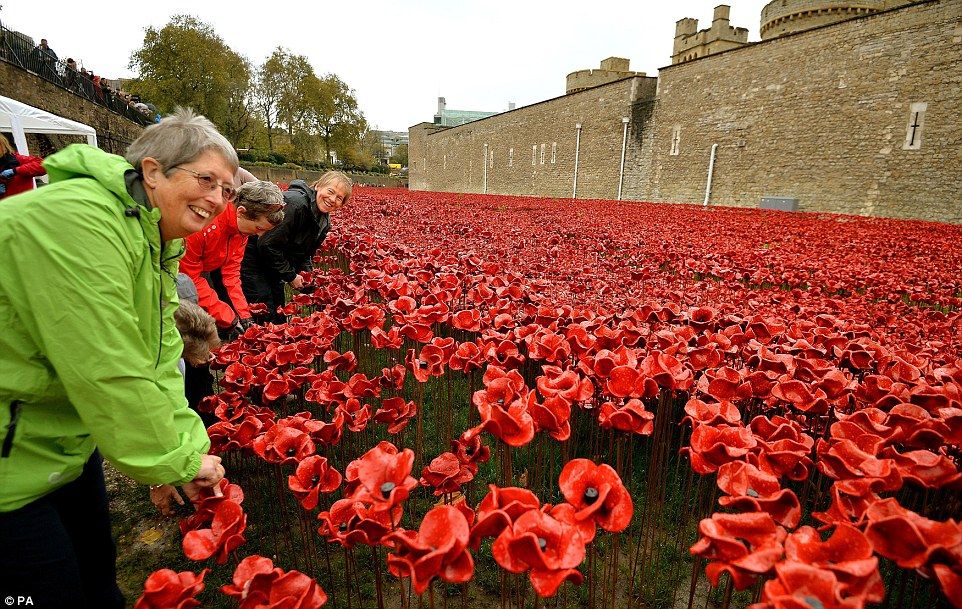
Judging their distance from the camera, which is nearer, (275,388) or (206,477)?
(206,477)

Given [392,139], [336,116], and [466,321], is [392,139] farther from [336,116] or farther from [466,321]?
[466,321]

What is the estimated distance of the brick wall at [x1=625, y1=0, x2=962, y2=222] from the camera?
1770 cm

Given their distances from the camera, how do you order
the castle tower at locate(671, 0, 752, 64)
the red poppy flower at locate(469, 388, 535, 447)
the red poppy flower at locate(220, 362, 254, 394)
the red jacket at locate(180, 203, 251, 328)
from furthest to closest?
the castle tower at locate(671, 0, 752, 64)
the red jacket at locate(180, 203, 251, 328)
the red poppy flower at locate(220, 362, 254, 394)
the red poppy flower at locate(469, 388, 535, 447)

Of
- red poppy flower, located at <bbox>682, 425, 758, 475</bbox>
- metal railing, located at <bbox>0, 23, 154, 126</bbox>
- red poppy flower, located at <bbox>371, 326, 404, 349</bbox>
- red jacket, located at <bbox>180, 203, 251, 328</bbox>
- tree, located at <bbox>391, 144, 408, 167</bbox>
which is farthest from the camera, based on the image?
tree, located at <bbox>391, 144, 408, 167</bbox>

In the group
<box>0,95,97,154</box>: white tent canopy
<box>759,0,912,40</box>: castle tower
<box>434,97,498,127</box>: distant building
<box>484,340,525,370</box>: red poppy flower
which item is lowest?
<box>484,340,525,370</box>: red poppy flower

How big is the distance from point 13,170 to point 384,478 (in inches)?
267

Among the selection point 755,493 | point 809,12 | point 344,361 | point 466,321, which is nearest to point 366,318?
point 344,361

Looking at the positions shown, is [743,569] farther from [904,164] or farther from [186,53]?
[186,53]

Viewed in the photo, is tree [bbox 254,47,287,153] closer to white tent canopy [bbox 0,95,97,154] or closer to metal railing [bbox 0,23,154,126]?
metal railing [bbox 0,23,154,126]

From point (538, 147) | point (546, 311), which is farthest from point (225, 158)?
point (538, 147)

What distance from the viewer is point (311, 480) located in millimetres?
1441

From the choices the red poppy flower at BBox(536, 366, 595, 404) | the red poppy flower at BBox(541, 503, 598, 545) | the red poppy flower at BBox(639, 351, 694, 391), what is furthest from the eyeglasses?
the red poppy flower at BBox(639, 351, 694, 391)

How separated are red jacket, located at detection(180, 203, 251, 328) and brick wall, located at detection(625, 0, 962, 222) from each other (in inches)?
953

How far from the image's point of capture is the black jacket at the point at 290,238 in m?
4.86
